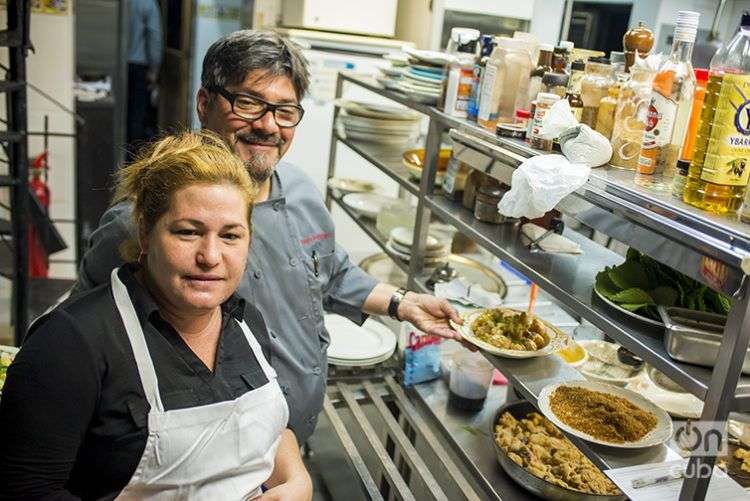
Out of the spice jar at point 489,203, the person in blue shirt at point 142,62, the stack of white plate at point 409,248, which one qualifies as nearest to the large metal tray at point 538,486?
the spice jar at point 489,203

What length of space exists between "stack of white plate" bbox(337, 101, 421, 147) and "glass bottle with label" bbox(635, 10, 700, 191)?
165 centimetres

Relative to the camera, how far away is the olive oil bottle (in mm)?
1143

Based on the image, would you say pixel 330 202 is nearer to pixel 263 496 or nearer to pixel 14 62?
pixel 14 62

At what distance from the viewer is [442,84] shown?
7.14ft

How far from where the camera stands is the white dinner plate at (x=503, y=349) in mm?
1705

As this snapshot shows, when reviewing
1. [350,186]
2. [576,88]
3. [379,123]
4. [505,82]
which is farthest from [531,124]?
[350,186]

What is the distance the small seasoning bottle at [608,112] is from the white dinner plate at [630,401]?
0.57m

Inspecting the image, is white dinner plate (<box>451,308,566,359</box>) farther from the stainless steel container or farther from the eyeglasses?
the eyeglasses

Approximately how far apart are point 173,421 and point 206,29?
4098 mm

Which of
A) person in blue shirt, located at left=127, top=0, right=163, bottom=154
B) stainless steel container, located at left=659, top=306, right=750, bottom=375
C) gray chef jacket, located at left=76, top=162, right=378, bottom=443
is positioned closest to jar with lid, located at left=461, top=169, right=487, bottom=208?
gray chef jacket, located at left=76, top=162, right=378, bottom=443

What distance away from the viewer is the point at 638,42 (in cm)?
158

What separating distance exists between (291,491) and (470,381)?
29.4 inches

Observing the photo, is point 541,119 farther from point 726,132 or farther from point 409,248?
point 409,248

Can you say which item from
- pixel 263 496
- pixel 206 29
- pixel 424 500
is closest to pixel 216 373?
pixel 263 496
